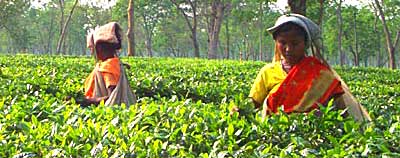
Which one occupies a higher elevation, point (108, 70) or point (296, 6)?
point (296, 6)

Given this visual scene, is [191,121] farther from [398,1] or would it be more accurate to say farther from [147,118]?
[398,1]

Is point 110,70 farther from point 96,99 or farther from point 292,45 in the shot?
point 292,45

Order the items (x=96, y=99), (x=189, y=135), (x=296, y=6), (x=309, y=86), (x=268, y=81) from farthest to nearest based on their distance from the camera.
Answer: (x=296, y=6), (x=96, y=99), (x=268, y=81), (x=309, y=86), (x=189, y=135)

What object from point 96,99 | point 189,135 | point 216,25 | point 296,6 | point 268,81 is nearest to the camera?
point 189,135

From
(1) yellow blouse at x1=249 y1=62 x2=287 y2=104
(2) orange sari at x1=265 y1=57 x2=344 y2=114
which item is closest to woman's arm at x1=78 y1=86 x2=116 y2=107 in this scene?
(1) yellow blouse at x1=249 y1=62 x2=287 y2=104

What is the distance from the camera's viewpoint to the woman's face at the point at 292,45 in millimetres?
2840

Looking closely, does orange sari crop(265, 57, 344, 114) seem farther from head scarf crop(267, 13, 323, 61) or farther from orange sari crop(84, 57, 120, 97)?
orange sari crop(84, 57, 120, 97)

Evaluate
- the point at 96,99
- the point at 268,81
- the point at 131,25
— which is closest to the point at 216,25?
the point at 131,25

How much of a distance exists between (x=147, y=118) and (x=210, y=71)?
6857mm

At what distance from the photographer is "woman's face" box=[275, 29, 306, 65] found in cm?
284

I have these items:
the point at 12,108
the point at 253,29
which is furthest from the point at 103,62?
the point at 253,29

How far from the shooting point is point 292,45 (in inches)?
112

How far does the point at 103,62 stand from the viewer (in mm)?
4074

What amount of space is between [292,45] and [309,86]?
0.75 feet
